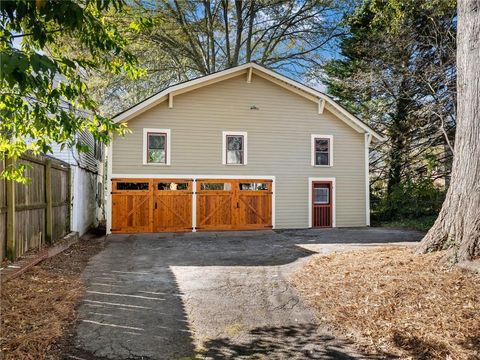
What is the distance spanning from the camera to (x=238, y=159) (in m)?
14.0

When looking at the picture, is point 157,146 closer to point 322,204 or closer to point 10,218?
point 322,204

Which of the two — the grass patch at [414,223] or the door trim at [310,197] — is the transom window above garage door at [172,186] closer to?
the door trim at [310,197]

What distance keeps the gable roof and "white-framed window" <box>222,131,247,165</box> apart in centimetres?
211

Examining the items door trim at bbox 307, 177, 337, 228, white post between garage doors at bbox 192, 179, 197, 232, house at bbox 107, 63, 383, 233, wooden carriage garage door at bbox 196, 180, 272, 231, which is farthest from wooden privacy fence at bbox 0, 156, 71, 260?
door trim at bbox 307, 177, 337, 228

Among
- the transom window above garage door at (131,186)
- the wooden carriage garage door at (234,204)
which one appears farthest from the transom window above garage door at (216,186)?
the transom window above garage door at (131,186)

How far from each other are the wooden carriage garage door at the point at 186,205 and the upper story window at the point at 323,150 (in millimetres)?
2296

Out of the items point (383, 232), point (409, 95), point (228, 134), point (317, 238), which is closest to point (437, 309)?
point (317, 238)

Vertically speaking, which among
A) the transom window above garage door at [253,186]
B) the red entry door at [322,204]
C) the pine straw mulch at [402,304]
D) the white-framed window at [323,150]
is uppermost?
the white-framed window at [323,150]

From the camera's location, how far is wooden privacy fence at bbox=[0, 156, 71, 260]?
17.8 ft

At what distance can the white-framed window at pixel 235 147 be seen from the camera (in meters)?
13.9

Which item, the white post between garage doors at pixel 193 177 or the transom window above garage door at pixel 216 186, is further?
the transom window above garage door at pixel 216 186

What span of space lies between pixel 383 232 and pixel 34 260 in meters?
11.1

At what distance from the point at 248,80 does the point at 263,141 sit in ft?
7.93

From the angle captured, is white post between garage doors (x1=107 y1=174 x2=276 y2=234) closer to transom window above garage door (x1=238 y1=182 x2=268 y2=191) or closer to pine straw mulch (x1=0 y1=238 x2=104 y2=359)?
transom window above garage door (x1=238 y1=182 x2=268 y2=191)
